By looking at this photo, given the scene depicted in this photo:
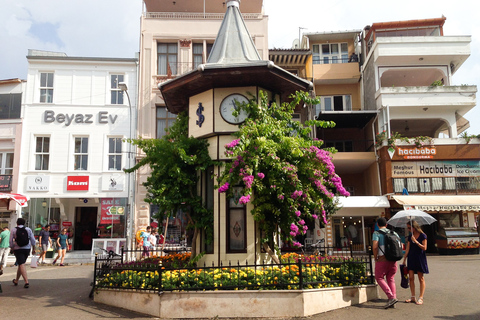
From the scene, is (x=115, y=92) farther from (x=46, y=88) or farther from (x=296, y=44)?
(x=296, y=44)

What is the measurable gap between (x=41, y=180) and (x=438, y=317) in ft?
72.8

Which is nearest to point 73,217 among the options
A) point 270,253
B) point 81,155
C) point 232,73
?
point 81,155

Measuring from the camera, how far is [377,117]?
27.2 m

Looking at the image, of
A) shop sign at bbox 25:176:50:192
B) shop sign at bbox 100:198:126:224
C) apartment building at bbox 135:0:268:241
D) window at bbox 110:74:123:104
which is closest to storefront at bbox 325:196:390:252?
apartment building at bbox 135:0:268:241

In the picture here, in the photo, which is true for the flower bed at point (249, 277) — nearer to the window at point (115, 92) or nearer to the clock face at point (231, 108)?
the clock face at point (231, 108)

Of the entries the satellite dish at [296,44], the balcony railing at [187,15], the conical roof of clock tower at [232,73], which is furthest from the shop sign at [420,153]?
the conical roof of clock tower at [232,73]

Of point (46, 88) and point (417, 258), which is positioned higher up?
point (46, 88)

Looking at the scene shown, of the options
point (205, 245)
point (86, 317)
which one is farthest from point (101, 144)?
point (86, 317)

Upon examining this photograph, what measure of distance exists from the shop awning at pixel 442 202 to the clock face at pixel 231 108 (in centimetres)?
1573

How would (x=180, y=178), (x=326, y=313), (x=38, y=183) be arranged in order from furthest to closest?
1. (x=38, y=183)
2. (x=180, y=178)
3. (x=326, y=313)

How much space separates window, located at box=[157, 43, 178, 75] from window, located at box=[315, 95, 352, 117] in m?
11.0

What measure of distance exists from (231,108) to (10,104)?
1936 cm

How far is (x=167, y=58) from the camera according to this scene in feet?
85.3

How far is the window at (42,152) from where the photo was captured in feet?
79.1
